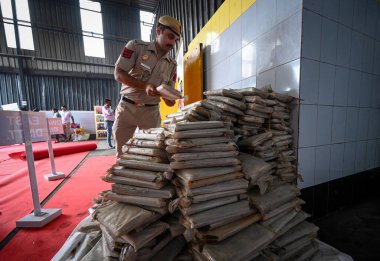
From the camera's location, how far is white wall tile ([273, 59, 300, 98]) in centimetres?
156

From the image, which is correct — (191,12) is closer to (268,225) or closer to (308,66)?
(308,66)

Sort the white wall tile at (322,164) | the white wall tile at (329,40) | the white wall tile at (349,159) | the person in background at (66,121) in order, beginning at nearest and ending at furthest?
the white wall tile at (329,40) → the white wall tile at (322,164) → the white wall tile at (349,159) → the person in background at (66,121)

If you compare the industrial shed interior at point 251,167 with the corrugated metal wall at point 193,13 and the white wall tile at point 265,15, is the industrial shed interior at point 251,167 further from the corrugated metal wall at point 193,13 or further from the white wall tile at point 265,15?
the corrugated metal wall at point 193,13

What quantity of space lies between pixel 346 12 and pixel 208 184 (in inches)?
85.0

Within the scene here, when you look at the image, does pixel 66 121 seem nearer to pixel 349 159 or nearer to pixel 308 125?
pixel 308 125

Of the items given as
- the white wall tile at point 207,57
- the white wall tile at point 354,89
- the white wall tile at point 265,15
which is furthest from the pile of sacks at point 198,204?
the white wall tile at point 207,57

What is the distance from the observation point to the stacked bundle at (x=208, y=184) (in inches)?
38.7

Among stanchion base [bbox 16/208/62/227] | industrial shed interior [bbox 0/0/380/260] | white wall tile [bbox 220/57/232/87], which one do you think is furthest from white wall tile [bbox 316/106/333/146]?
stanchion base [bbox 16/208/62/227]

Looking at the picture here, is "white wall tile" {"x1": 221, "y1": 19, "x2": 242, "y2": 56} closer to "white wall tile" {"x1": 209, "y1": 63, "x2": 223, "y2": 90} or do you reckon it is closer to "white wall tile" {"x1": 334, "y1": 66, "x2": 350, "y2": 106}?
"white wall tile" {"x1": 209, "y1": 63, "x2": 223, "y2": 90}

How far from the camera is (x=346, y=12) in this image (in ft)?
5.75

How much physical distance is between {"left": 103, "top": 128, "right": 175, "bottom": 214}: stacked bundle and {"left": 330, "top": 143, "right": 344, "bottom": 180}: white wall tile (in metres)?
1.75

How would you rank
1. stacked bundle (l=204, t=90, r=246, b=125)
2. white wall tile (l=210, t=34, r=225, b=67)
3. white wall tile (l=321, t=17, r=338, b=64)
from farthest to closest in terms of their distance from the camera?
1. white wall tile (l=210, t=34, r=225, b=67)
2. white wall tile (l=321, t=17, r=338, b=64)
3. stacked bundle (l=204, t=90, r=246, b=125)

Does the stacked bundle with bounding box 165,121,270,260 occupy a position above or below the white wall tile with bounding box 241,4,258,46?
below

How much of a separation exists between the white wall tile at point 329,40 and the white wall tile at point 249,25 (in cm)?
64
